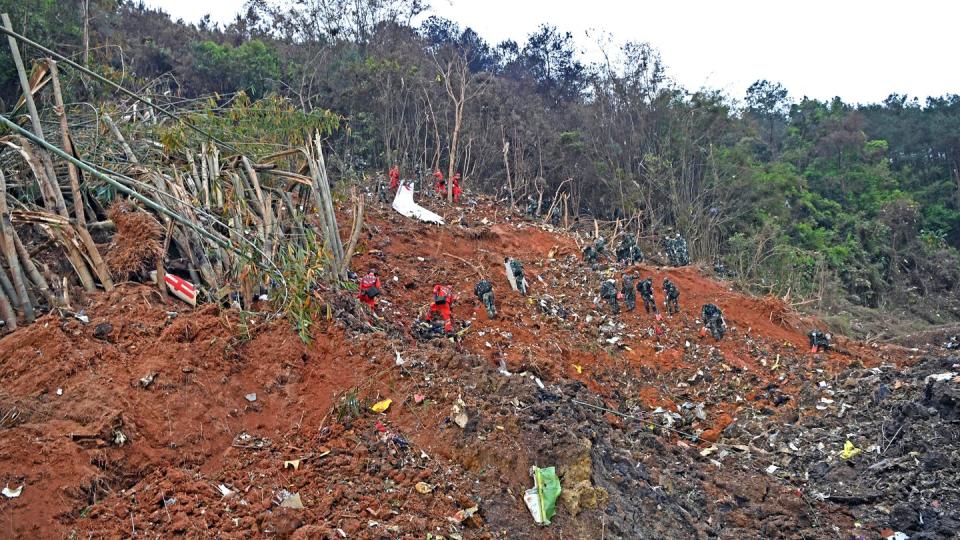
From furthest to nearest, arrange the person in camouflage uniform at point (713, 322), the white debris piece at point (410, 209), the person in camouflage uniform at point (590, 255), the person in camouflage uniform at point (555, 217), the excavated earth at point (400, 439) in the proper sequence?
the person in camouflage uniform at point (555, 217), the white debris piece at point (410, 209), the person in camouflage uniform at point (590, 255), the person in camouflage uniform at point (713, 322), the excavated earth at point (400, 439)

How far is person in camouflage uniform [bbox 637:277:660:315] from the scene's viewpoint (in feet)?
23.9

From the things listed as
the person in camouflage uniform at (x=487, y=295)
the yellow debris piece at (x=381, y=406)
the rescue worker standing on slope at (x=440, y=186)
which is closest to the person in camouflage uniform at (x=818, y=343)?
the person in camouflage uniform at (x=487, y=295)

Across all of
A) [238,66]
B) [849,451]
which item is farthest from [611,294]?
[238,66]

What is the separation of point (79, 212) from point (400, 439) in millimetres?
2822

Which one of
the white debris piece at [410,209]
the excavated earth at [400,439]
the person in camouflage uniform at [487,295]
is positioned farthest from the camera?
the white debris piece at [410,209]

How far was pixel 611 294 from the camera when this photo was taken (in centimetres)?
741

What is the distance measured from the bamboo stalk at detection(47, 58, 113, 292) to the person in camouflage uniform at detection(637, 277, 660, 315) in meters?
4.98

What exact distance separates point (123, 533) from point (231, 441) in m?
0.68

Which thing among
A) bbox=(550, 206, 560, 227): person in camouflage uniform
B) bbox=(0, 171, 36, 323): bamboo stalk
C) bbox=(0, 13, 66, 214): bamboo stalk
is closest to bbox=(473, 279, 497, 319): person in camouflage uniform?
bbox=(0, 13, 66, 214): bamboo stalk

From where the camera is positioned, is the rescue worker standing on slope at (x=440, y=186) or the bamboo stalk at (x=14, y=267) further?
the rescue worker standing on slope at (x=440, y=186)

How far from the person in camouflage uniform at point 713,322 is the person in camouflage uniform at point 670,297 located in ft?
1.30

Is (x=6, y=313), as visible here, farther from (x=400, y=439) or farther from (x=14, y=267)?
(x=400, y=439)

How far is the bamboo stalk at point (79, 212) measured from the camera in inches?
169

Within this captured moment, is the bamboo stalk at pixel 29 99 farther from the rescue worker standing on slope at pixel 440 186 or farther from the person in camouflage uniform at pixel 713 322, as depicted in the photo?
the rescue worker standing on slope at pixel 440 186
